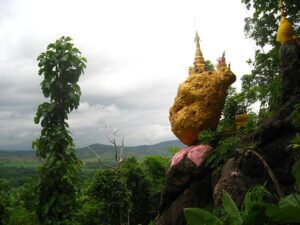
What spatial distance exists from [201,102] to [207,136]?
139cm

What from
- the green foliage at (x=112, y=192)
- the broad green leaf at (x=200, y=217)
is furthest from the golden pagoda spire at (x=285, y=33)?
the green foliage at (x=112, y=192)

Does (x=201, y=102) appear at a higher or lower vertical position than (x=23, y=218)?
higher

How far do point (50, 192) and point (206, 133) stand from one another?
203 inches

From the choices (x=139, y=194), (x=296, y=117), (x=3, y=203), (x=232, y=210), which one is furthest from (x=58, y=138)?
(x=139, y=194)

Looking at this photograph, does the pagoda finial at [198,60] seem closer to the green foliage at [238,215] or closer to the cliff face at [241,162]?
the cliff face at [241,162]

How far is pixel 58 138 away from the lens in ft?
31.1

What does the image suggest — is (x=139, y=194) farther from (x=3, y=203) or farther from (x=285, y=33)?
(x=285, y=33)

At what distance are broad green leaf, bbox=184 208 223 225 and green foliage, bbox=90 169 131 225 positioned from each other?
15.5 metres

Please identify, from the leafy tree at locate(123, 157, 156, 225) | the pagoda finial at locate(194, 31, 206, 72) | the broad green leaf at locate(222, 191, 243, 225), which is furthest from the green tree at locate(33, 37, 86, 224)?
the leafy tree at locate(123, 157, 156, 225)

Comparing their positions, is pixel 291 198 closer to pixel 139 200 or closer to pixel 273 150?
pixel 273 150

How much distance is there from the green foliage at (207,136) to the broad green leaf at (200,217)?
8727 mm

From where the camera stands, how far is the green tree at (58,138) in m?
9.23

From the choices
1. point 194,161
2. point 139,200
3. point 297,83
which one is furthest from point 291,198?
point 139,200

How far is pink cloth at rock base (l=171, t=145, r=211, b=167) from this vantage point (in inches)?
444
